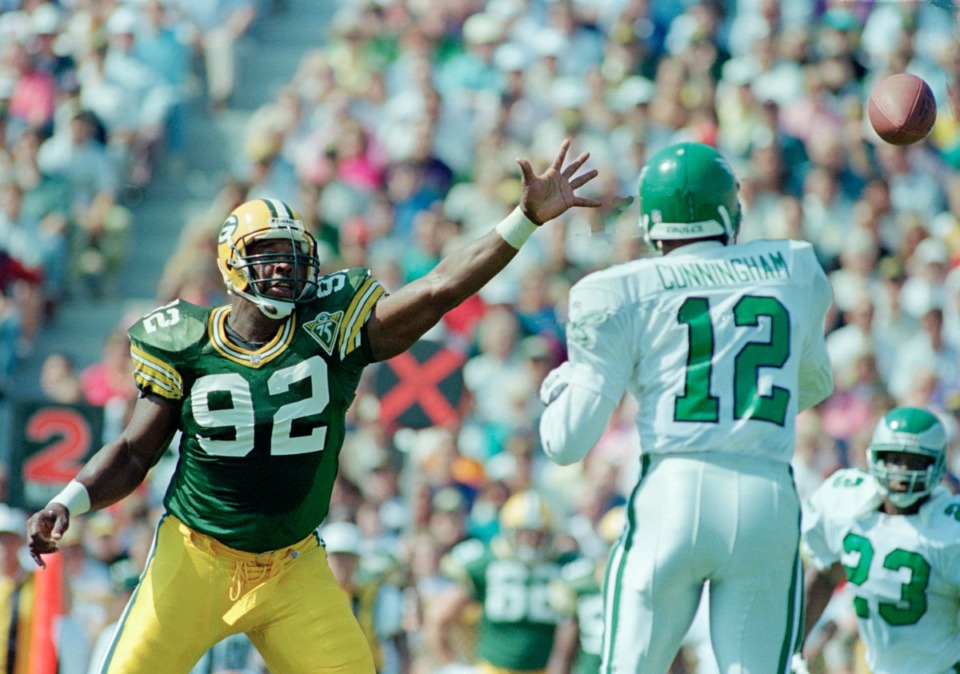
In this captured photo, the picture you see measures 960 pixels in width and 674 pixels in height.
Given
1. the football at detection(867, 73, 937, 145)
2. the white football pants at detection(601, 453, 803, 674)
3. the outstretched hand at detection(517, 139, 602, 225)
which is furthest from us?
the football at detection(867, 73, 937, 145)

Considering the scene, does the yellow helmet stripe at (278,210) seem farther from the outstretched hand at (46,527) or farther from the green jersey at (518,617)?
the green jersey at (518,617)

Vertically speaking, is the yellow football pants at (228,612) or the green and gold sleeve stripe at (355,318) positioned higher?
the green and gold sleeve stripe at (355,318)

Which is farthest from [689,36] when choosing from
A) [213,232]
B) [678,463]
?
[678,463]

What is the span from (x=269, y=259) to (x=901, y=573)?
247 cm

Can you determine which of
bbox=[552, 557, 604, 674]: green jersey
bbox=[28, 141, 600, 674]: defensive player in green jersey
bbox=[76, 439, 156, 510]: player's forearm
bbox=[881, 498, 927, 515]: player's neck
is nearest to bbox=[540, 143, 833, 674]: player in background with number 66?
bbox=[28, 141, 600, 674]: defensive player in green jersey

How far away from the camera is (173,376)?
5254 millimetres

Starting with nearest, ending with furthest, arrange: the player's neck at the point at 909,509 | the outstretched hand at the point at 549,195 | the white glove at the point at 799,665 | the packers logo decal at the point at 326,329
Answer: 1. the outstretched hand at the point at 549,195
2. the packers logo decal at the point at 326,329
3. the white glove at the point at 799,665
4. the player's neck at the point at 909,509

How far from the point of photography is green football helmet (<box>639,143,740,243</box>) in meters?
4.93

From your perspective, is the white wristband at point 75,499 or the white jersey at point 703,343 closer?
the white jersey at point 703,343

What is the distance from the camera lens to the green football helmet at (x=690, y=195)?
4930 mm

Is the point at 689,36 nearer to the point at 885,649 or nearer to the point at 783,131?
the point at 783,131

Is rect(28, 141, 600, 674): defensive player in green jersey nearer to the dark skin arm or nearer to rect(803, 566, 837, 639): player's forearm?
the dark skin arm

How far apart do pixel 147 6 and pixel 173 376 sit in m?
8.53

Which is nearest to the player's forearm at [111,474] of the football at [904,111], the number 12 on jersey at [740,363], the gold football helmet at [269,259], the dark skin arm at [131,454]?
the dark skin arm at [131,454]
